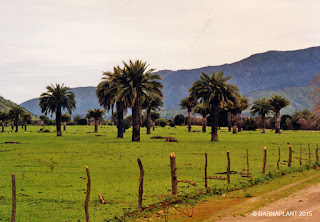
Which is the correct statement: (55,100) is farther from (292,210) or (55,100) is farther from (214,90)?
(292,210)

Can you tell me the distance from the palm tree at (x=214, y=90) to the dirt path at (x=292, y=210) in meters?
39.4

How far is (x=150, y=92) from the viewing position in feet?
185

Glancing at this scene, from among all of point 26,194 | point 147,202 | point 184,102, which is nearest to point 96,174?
point 26,194

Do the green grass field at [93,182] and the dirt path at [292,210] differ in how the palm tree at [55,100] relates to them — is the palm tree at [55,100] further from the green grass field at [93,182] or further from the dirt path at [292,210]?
the dirt path at [292,210]

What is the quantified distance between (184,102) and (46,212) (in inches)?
3571

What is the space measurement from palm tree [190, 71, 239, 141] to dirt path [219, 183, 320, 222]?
3935 cm

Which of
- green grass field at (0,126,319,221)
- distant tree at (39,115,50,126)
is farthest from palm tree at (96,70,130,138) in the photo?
distant tree at (39,115,50,126)

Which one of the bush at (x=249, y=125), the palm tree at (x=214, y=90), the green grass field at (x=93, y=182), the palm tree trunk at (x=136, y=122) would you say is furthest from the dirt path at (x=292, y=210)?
the bush at (x=249, y=125)

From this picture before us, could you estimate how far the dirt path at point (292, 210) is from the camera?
41.8 ft

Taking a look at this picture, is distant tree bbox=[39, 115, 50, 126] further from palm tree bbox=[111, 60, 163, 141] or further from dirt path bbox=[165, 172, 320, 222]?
dirt path bbox=[165, 172, 320, 222]

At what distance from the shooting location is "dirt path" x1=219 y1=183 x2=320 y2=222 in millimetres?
12734

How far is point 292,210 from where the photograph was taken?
13.8 meters

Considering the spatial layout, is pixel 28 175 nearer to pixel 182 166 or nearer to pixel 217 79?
pixel 182 166

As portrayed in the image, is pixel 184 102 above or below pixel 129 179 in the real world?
above
